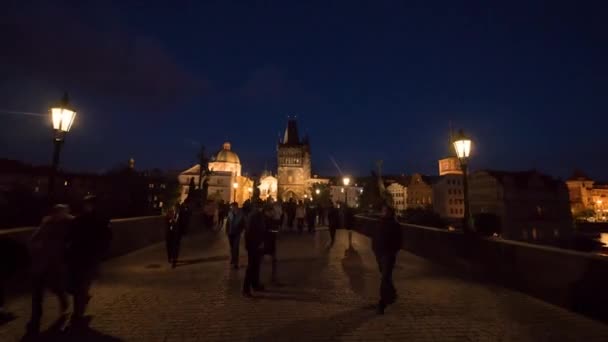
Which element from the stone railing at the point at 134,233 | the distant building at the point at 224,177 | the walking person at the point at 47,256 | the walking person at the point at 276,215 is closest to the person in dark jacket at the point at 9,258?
the walking person at the point at 47,256

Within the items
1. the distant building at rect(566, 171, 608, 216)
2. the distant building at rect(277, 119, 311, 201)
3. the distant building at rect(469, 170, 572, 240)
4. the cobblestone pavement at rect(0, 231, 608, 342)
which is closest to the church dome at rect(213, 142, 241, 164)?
the distant building at rect(277, 119, 311, 201)

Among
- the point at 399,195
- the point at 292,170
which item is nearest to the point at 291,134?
the point at 292,170

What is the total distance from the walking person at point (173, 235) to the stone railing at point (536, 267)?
8452 millimetres

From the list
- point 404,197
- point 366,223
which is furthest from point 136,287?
point 404,197

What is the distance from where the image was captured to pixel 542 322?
559cm

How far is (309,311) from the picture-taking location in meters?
6.00

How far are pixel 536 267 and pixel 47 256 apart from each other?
9060 mm

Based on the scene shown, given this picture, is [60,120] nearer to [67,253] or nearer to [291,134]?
[67,253]

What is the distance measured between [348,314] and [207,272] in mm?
4974

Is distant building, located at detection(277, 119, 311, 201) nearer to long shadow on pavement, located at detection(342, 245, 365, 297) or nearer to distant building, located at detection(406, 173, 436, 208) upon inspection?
distant building, located at detection(406, 173, 436, 208)

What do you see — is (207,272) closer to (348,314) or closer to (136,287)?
(136,287)

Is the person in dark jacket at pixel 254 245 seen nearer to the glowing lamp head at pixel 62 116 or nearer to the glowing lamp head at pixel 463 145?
the glowing lamp head at pixel 62 116

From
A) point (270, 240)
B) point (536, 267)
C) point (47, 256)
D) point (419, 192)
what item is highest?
point (419, 192)

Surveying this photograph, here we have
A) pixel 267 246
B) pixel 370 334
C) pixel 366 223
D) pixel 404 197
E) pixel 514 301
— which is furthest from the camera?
pixel 404 197
